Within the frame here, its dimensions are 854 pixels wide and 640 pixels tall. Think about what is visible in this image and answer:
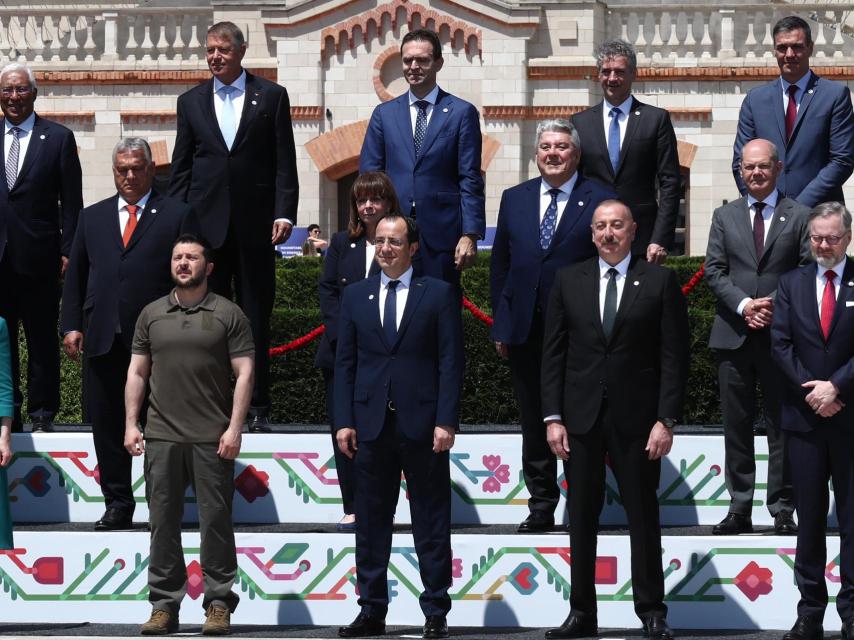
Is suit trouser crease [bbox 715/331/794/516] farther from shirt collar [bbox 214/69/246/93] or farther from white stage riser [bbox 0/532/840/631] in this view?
shirt collar [bbox 214/69/246/93]

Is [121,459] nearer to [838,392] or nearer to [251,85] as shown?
[251,85]

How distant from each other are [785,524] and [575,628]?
4.58 ft

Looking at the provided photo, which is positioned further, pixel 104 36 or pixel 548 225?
pixel 104 36

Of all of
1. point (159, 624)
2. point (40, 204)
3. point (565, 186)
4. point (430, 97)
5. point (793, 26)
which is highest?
point (793, 26)

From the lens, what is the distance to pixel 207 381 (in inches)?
336

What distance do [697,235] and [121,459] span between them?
566 inches

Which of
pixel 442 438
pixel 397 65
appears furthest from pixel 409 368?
pixel 397 65

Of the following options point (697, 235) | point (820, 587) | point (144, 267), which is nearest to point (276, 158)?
point (144, 267)

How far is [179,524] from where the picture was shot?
852 cm

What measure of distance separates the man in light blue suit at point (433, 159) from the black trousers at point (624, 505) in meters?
1.47

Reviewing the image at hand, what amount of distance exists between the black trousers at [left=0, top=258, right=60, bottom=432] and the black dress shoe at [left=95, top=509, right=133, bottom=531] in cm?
113

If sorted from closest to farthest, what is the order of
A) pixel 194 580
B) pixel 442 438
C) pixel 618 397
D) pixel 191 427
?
1. pixel 618 397
2. pixel 442 438
3. pixel 191 427
4. pixel 194 580

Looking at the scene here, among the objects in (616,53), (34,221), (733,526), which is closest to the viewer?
(733,526)

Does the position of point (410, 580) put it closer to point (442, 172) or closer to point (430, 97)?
point (442, 172)
